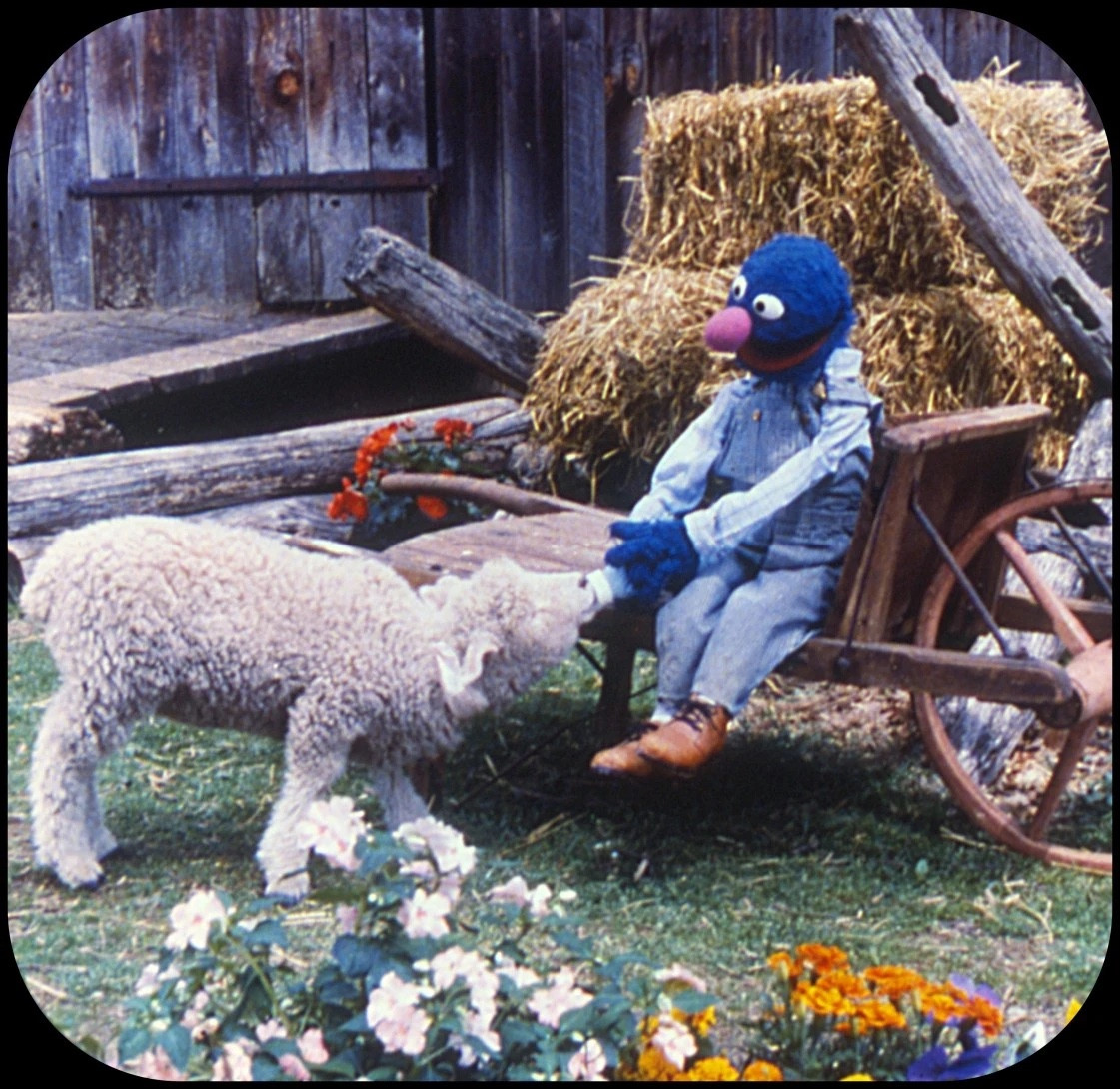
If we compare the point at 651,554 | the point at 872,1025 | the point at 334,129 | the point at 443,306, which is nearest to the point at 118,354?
the point at 334,129

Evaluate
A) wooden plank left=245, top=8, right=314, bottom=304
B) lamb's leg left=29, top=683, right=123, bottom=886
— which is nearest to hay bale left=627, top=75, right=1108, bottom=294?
wooden plank left=245, top=8, right=314, bottom=304

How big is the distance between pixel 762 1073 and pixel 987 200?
2.92 m

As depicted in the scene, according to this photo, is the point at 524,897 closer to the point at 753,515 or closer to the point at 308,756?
the point at 308,756

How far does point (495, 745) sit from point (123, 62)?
157 cm

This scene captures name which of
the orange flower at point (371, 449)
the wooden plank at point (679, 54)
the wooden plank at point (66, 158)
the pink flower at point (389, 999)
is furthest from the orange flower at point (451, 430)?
the pink flower at point (389, 999)

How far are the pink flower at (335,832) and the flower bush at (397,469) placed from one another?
1579mm

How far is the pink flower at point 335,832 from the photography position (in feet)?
6.22

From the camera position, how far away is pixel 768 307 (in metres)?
2.57

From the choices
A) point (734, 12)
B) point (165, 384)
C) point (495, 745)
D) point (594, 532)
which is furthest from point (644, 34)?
point (495, 745)

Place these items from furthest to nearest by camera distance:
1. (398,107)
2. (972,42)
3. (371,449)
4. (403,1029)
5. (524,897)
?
(972,42), (398,107), (371,449), (524,897), (403,1029)

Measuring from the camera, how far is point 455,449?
4238 millimetres

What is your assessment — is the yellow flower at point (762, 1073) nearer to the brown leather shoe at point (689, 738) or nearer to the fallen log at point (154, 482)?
the brown leather shoe at point (689, 738)

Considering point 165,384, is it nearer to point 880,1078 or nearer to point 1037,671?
point 1037,671

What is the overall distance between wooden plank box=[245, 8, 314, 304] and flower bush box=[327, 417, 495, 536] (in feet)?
2.18
